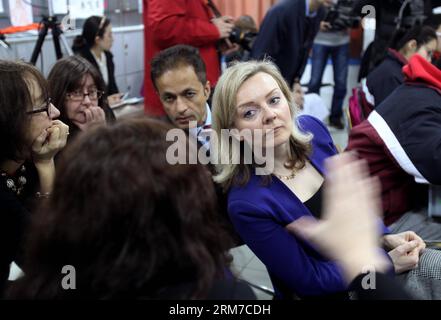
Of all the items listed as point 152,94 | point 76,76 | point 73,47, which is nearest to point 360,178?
point 76,76

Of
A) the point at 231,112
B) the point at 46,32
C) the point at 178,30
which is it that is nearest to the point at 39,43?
the point at 46,32

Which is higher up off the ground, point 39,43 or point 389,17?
point 389,17

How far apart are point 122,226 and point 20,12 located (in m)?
2.81

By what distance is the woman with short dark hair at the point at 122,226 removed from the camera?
0.65 metres

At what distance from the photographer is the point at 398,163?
1.50 m

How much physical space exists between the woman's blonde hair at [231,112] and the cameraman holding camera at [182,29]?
0.89m

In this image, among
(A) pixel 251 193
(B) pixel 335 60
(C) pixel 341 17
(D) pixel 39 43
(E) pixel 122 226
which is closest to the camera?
(E) pixel 122 226

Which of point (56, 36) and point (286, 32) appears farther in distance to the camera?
point (56, 36)

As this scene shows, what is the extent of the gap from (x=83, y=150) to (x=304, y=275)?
2.28 ft

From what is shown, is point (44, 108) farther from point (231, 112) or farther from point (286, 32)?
point (286, 32)

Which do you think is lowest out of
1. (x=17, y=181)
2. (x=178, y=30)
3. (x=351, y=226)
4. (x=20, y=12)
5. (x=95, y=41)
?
(x=17, y=181)

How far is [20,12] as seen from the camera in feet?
9.80

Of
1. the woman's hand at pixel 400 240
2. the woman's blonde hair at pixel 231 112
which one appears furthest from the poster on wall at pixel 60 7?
the woman's hand at pixel 400 240
